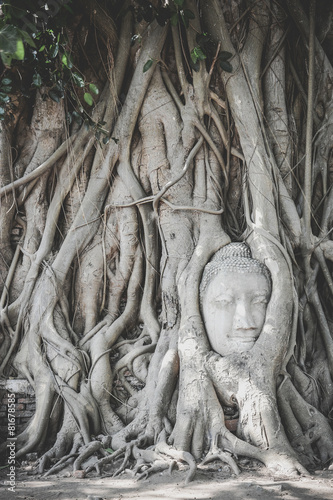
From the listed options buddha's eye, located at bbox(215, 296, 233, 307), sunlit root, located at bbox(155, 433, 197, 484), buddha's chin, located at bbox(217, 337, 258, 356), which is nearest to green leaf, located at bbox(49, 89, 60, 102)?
buddha's eye, located at bbox(215, 296, 233, 307)

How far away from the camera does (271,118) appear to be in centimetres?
372

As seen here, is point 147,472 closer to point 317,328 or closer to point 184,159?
point 317,328

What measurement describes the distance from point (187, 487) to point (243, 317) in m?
1.04

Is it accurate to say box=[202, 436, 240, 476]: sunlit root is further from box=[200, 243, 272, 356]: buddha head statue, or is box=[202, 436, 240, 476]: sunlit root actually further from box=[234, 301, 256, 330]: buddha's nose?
box=[234, 301, 256, 330]: buddha's nose

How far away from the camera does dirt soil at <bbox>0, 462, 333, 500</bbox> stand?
2.17 m

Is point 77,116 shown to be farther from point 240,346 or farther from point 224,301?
point 240,346

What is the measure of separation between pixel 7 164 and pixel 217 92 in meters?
1.73

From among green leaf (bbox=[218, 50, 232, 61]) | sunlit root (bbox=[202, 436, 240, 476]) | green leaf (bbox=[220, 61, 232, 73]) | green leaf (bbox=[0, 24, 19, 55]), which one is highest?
green leaf (bbox=[218, 50, 232, 61])

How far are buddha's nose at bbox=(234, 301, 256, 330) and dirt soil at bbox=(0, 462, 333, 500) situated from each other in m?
0.77

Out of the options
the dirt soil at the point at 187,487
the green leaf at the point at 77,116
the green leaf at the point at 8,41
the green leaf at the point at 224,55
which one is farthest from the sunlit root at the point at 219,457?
the green leaf at the point at 224,55

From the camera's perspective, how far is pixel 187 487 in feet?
7.52

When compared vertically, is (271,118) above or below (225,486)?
above

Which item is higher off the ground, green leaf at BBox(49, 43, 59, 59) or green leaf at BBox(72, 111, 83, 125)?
green leaf at BBox(49, 43, 59, 59)

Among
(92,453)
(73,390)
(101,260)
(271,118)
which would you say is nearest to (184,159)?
(271,118)
